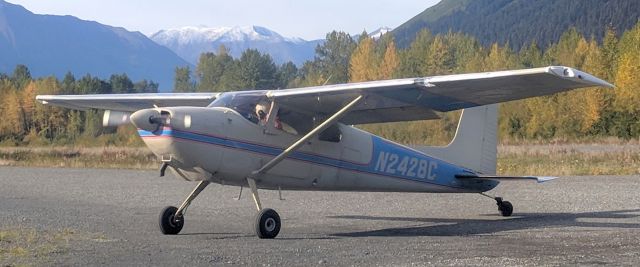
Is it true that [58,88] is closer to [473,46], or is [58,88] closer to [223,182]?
[473,46]

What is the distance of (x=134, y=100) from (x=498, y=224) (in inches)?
258

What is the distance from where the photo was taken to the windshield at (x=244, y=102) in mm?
11258

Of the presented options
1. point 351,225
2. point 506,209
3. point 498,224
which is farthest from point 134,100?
point 506,209

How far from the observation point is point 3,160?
4362 centimetres

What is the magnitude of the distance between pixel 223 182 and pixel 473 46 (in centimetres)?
8040

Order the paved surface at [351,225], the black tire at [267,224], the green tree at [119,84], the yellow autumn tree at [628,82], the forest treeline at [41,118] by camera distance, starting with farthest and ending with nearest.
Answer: the green tree at [119,84]
the forest treeline at [41,118]
the yellow autumn tree at [628,82]
the black tire at [267,224]
the paved surface at [351,225]

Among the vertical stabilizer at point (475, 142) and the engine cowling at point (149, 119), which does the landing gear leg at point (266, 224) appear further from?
the vertical stabilizer at point (475, 142)

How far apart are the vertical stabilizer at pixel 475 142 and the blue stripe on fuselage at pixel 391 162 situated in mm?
284

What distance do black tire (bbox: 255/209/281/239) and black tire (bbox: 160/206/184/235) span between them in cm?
137

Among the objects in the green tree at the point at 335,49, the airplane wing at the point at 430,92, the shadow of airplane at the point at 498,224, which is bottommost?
the shadow of airplane at the point at 498,224

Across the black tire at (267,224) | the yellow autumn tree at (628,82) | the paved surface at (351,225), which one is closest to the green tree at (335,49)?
the yellow autumn tree at (628,82)

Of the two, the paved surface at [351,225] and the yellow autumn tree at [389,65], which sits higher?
the yellow autumn tree at [389,65]

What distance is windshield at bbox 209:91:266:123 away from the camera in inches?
443

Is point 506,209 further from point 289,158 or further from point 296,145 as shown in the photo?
point 296,145
